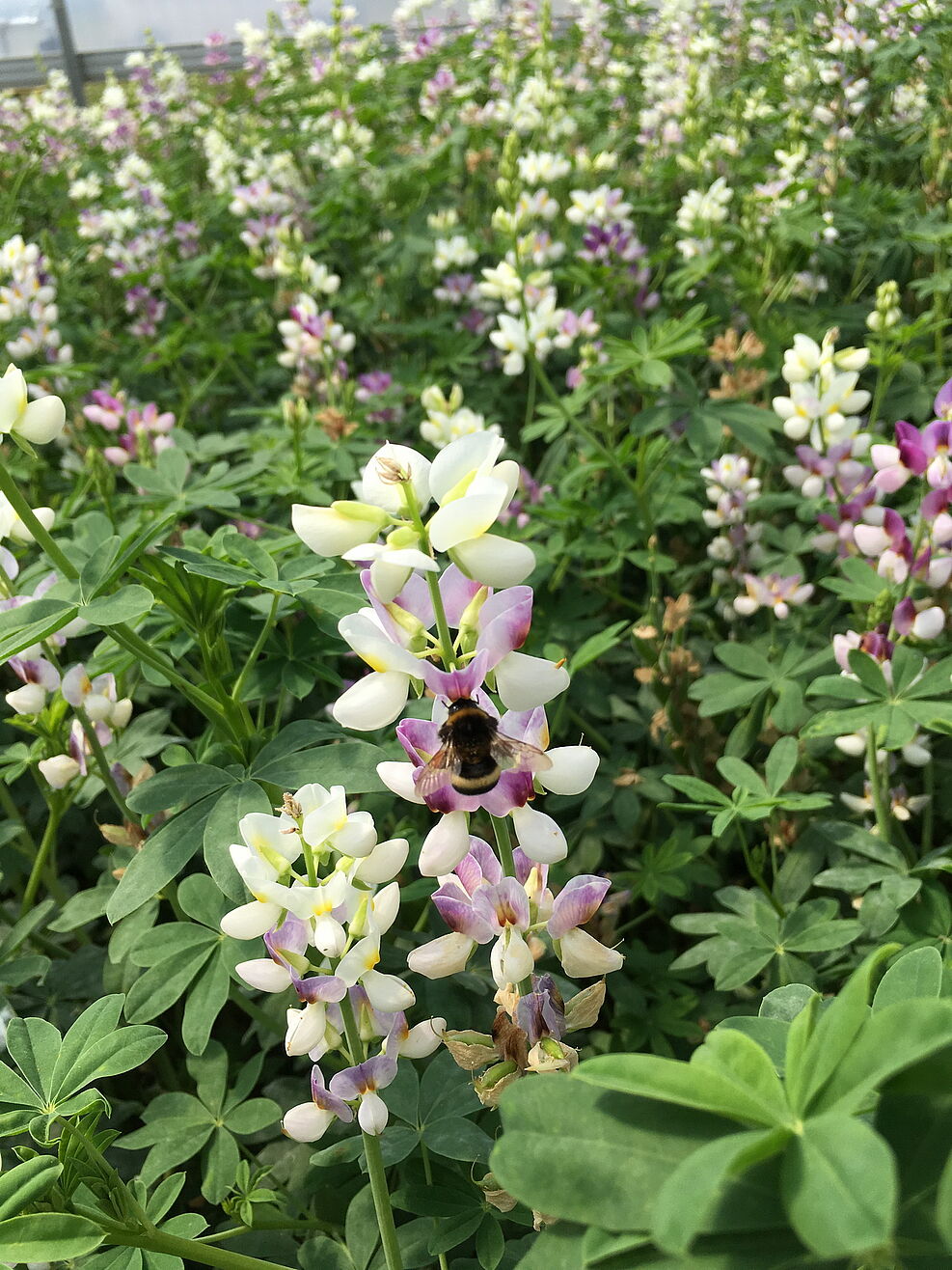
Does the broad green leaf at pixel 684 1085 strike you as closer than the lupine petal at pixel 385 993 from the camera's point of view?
Yes

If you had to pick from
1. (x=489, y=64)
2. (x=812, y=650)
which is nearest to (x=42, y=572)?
(x=812, y=650)

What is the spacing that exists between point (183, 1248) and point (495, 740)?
24.2 inches

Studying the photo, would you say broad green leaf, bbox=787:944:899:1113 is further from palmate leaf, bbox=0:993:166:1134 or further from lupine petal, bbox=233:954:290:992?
palmate leaf, bbox=0:993:166:1134

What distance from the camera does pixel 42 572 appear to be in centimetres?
162

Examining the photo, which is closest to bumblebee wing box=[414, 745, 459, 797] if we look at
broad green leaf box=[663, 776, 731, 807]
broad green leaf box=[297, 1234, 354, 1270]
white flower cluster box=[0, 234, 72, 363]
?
broad green leaf box=[297, 1234, 354, 1270]

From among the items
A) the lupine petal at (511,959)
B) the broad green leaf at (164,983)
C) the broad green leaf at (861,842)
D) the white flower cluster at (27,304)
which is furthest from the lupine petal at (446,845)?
the white flower cluster at (27,304)

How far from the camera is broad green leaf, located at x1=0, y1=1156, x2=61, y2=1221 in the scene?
2.53 feet

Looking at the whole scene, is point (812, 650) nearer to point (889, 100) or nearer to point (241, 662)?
point (241, 662)

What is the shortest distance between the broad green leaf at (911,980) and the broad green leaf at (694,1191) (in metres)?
0.24

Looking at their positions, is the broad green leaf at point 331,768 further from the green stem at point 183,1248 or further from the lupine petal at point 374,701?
the green stem at point 183,1248

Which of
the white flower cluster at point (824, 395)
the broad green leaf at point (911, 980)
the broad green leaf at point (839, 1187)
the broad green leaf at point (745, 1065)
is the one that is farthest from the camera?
the white flower cluster at point (824, 395)

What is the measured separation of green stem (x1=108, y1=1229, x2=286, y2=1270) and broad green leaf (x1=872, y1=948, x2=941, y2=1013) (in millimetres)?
657

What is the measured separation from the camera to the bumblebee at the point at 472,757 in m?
0.73

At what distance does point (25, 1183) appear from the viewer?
79cm
